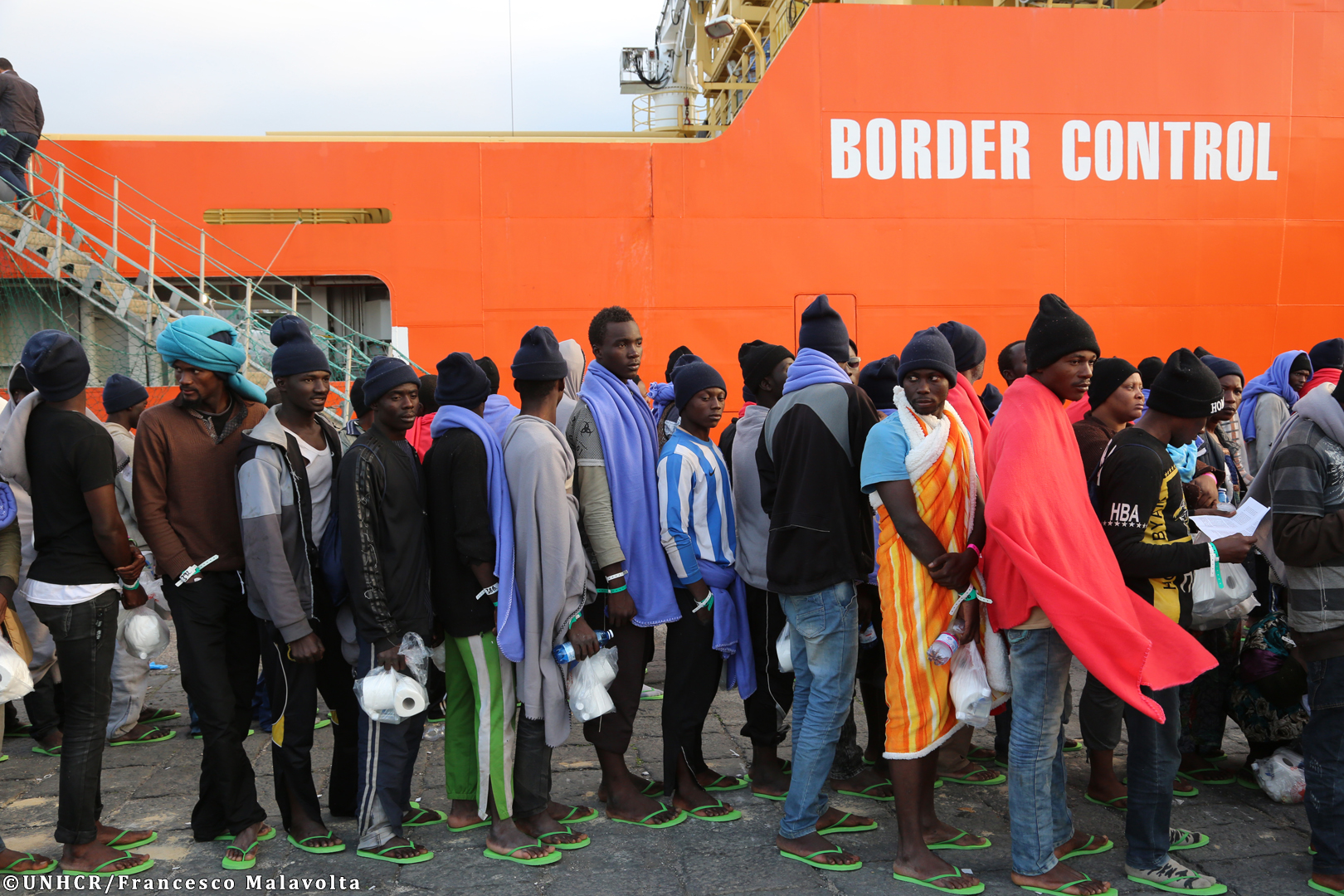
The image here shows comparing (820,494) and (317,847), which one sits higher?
(820,494)

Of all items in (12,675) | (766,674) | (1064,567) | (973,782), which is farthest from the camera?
(973,782)

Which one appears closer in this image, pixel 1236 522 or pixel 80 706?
pixel 1236 522

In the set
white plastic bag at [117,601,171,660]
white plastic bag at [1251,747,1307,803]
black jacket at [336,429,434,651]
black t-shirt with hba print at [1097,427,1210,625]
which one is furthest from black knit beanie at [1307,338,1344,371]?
white plastic bag at [117,601,171,660]

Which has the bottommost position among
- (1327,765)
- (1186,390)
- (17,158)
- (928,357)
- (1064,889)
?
(1064,889)

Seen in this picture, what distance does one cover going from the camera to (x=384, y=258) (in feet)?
30.5

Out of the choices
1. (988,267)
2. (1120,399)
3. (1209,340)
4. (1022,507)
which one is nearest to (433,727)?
(1022,507)

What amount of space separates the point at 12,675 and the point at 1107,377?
3724 mm

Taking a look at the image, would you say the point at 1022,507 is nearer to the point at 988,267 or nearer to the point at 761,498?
the point at 761,498

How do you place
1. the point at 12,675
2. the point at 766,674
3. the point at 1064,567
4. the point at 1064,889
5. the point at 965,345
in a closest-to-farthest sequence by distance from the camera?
1. the point at 1064,567
2. the point at 1064,889
3. the point at 12,675
4. the point at 766,674
5. the point at 965,345

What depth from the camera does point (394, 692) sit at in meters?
3.04

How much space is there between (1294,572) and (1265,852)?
97cm

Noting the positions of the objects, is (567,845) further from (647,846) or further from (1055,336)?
(1055,336)

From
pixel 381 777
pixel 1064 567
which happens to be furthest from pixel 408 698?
pixel 1064 567

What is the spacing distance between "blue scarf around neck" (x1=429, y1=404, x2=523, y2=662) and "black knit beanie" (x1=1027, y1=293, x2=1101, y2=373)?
1.78 m
